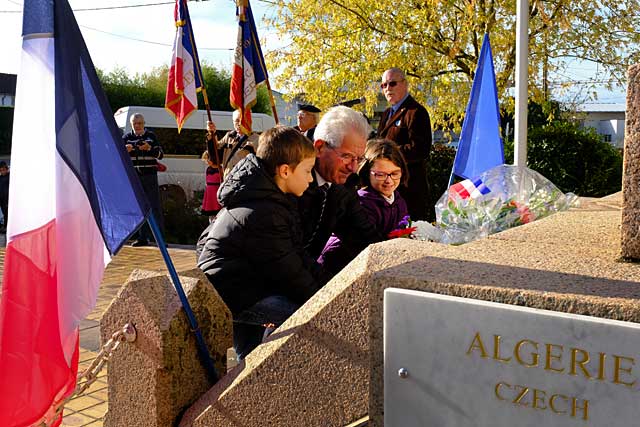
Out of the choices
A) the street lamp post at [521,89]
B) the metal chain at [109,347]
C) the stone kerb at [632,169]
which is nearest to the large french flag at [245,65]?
the street lamp post at [521,89]

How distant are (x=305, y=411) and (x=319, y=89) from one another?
9.94m

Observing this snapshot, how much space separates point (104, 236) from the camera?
2.30 m

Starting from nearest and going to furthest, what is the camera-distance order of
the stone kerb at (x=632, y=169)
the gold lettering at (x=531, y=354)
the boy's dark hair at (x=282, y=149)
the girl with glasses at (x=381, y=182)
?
the gold lettering at (x=531, y=354), the stone kerb at (x=632, y=169), the boy's dark hair at (x=282, y=149), the girl with glasses at (x=381, y=182)

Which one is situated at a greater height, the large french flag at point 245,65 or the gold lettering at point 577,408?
the large french flag at point 245,65

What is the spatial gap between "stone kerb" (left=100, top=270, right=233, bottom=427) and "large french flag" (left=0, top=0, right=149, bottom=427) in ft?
0.58

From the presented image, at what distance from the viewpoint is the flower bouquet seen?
285cm

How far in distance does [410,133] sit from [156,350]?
159 inches

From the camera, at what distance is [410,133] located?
19.5ft

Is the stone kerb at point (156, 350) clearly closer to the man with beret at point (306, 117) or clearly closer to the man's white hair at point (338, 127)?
the man's white hair at point (338, 127)

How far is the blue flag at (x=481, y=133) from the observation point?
5.10 meters

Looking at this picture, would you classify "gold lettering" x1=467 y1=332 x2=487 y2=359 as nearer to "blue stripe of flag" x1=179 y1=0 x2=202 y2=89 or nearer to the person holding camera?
"blue stripe of flag" x1=179 y1=0 x2=202 y2=89

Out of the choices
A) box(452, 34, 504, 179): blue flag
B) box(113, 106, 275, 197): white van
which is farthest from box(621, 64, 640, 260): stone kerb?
box(113, 106, 275, 197): white van

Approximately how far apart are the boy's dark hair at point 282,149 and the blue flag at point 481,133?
2.33m

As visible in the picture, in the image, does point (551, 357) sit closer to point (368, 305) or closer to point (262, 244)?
point (368, 305)
